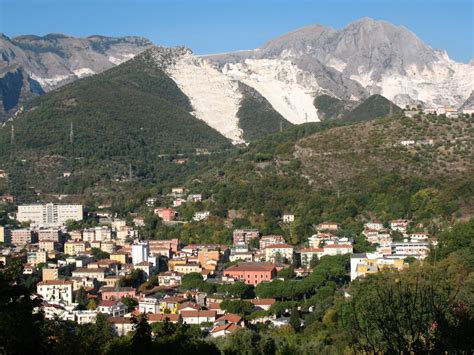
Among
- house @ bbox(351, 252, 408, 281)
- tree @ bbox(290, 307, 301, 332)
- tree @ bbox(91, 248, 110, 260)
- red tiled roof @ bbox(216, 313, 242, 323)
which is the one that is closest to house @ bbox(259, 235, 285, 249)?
tree @ bbox(91, 248, 110, 260)

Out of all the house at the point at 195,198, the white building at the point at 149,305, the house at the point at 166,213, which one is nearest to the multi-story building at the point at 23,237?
the house at the point at 166,213

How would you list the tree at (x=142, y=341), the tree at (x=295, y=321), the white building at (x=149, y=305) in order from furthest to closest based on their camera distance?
the white building at (x=149, y=305)
the tree at (x=295, y=321)
the tree at (x=142, y=341)

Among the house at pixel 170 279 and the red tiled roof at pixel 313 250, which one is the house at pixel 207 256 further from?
the red tiled roof at pixel 313 250

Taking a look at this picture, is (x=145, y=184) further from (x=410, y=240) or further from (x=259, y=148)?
(x=410, y=240)

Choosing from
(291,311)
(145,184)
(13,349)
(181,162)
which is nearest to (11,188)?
(145,184)

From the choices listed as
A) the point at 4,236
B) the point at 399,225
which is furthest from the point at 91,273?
the point at 399,225

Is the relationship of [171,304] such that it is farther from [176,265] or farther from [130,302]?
[176,265]
